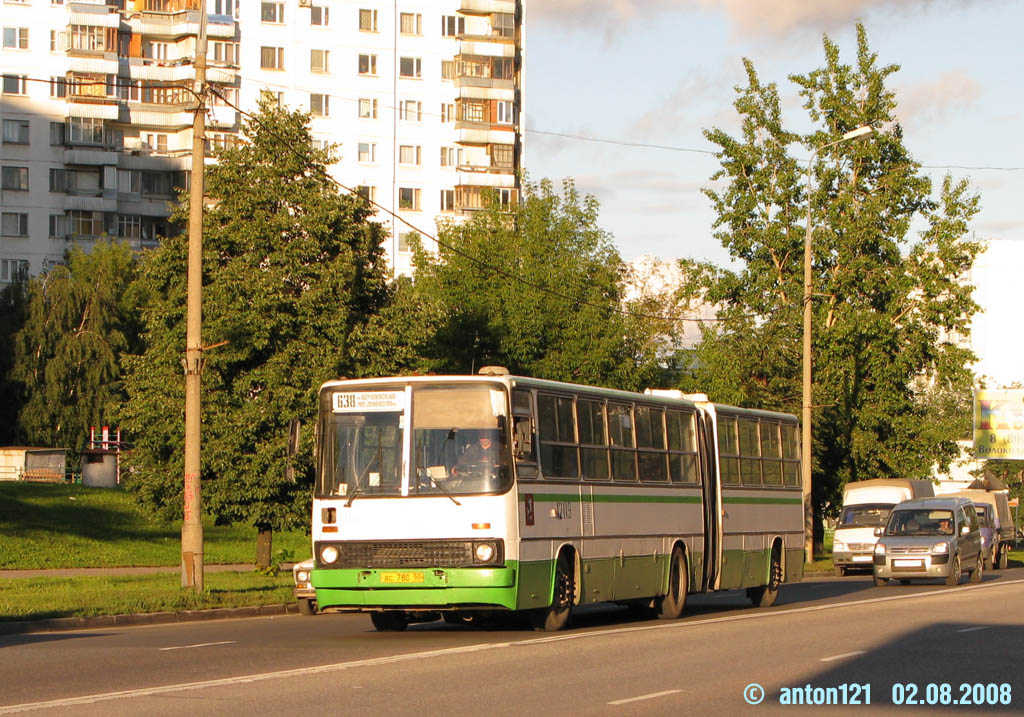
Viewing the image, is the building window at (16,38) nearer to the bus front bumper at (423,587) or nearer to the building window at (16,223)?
the building window at (16,223)

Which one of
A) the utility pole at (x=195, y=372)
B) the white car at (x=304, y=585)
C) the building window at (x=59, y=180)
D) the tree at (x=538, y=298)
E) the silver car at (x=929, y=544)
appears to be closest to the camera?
the white car at (x=304, y=585)

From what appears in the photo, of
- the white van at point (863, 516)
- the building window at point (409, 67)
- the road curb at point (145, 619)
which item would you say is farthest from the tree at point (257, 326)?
the building window at point (409, 67)

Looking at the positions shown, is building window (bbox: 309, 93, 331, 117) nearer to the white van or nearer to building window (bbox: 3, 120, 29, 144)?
building window (bbox: 3, 120, 29, 144)

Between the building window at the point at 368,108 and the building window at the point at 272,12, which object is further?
the building window at the point at 368,108

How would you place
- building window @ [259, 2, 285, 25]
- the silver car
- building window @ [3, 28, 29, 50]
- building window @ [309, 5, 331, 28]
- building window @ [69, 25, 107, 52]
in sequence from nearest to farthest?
the silver car < building window @ [69, 25, 107, 52] < building window @ [3, 28, 29, 50] < building window @ [259, 2, 285, 25] < building window @ [309, 5, 331, 28]

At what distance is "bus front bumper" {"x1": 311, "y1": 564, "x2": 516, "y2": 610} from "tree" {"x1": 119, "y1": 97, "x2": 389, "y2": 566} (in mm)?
13981

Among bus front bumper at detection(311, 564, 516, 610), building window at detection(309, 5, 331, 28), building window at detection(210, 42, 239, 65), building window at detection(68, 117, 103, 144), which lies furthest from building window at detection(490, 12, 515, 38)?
bus front bumper at detection(311, 564, 516, 610)

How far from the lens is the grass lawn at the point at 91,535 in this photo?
4066 cm

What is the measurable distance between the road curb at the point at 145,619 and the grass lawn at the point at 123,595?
195 mm

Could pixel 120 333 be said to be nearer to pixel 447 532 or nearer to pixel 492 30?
pixel 492 30

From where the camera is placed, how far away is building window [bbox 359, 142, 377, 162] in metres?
104

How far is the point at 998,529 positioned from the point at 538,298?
16590mm

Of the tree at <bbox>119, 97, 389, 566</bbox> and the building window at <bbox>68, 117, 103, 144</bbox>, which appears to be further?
the building window at <bbox>68, 117, 103, 144</bbox>

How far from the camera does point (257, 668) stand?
1369 centimetres
